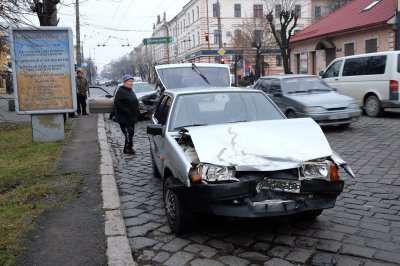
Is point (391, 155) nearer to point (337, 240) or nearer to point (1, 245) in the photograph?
point (337, 240)

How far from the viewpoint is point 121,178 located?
25.0 feet

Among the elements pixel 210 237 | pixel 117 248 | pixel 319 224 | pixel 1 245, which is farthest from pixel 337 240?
pixel 1 245

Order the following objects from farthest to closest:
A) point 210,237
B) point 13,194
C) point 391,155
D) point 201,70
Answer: point 201,70 → point 391,155 → point 13,194 → point 210,237

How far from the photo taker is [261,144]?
14.7 ft

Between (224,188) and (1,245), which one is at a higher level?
(224,188)

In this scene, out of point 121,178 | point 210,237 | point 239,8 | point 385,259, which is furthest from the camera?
point 239,8

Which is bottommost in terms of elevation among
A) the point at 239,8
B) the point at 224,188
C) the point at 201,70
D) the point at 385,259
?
the point at 385,259

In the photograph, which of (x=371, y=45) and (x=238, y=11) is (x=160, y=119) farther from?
(x=238, y=11)

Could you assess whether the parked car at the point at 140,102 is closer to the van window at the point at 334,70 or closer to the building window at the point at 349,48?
the van window at the point at 334,70

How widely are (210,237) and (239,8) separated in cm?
6749

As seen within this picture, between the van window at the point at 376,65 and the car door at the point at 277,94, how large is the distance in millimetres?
3383

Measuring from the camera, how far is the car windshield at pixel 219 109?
5.66 metres

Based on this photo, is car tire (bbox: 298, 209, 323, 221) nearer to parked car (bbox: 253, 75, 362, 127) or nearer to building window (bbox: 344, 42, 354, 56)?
parked car (bbox: 253, 75, 362, 127)

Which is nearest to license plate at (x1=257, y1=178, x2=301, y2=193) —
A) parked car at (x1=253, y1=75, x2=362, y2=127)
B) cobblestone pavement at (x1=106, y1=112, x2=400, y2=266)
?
cobblestone pavement at (x1=106, y1=112, x2=400, y2=266)
